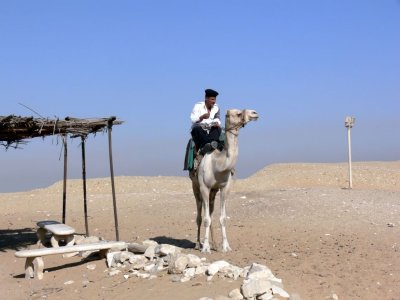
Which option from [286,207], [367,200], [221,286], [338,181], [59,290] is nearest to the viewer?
[221,286]

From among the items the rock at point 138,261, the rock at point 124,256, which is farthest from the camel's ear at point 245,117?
the rock at point 124,256

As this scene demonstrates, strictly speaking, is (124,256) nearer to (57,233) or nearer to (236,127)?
(57,233)

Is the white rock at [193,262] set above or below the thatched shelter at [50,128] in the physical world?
below

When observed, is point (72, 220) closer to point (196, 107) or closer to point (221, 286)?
point (196, 107)

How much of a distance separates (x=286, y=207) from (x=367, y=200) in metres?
2.94

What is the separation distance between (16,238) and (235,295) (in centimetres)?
855

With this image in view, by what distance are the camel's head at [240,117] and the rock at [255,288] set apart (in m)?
3.30

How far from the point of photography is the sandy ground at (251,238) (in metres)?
8.13

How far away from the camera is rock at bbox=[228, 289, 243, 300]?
7070mm

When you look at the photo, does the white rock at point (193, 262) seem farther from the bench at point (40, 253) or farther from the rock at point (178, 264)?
the bench at point (40, 253)

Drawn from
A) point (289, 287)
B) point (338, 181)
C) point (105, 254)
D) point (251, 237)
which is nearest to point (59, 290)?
point (105, 254)

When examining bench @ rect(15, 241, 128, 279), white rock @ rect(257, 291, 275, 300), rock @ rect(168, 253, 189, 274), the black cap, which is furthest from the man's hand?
white rock @ rect(257, 291, 275, 300)

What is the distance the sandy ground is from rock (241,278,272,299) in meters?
0.39

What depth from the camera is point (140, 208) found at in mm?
18219
